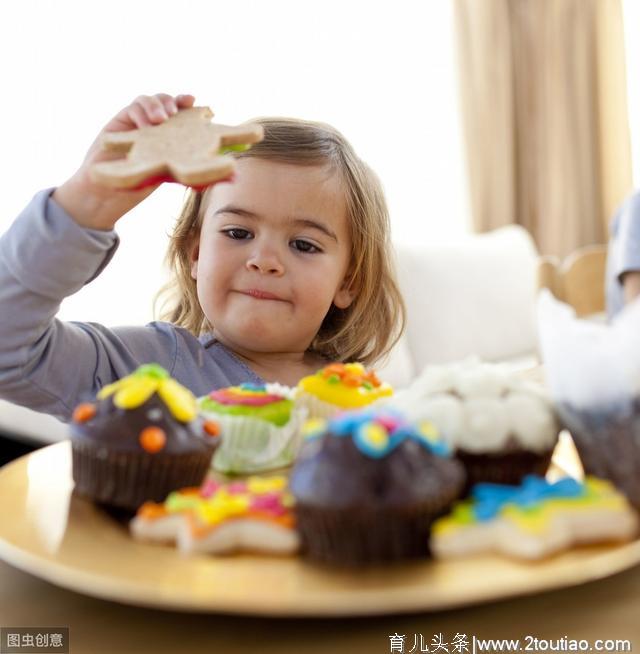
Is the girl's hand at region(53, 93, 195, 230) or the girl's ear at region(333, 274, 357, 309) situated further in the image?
the girl's ear at region(333, 274, 357, 309)

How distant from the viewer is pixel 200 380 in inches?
58.1

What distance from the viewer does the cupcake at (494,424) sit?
Answer: 29.8 inches

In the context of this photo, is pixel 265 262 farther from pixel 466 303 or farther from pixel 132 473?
pixel 466 303

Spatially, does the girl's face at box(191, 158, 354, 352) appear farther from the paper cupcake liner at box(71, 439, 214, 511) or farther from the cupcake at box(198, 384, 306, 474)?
the paper cupcake liner at box(71, 439, 214, 511)

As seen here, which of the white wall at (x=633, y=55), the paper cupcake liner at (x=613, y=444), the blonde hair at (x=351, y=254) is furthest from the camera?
the white wall at (x=633, y=55)

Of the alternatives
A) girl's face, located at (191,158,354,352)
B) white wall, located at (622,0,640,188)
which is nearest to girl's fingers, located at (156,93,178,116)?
girl's face, located at (191,158,354,352)

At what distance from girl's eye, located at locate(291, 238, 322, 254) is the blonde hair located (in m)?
0.13

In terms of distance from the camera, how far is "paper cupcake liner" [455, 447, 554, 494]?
2.48 feet

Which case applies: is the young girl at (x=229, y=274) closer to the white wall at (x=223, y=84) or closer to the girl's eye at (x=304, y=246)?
the girl's eye at (x=304, y=246)

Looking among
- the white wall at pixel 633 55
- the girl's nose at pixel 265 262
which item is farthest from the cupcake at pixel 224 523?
the white wall at pixel 633 55

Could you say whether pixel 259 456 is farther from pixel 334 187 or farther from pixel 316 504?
pixel 334 187

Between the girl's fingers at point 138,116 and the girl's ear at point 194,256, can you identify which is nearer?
the girl's fingers at point 138,116

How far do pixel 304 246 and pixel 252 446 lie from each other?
0.69m

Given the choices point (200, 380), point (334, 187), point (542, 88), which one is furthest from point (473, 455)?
point (542, 88)
